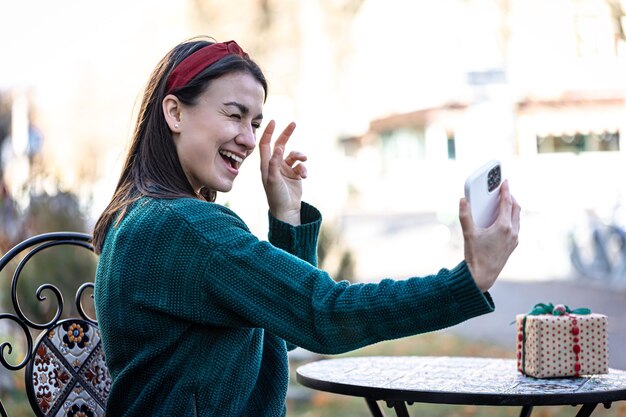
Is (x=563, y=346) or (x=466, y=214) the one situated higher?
(x=466, y=214)

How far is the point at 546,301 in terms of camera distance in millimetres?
12172

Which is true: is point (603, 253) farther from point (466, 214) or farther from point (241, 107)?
point (466, 214)

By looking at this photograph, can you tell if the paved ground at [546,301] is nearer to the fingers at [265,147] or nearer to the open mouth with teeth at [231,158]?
the fingers at [265,147]

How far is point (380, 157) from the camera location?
134 ft

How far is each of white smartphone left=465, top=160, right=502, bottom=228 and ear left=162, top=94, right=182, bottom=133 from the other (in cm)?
71

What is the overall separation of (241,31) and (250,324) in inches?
776

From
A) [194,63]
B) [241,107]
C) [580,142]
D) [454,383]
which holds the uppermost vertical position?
[194,63]

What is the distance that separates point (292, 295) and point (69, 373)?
109 cm

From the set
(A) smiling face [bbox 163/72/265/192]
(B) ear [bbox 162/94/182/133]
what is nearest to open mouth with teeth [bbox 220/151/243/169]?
(A) smiling face [bbox 163/72/265/192]

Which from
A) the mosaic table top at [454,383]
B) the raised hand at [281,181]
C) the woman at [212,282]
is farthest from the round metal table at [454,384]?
the raised hand at [281,181]

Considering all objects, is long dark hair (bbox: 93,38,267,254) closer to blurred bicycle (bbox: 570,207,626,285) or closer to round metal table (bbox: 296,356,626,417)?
round metal table (bbox: 296,356,626,417)

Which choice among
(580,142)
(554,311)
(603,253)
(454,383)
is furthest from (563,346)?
(580,142)

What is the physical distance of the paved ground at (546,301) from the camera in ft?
31.2

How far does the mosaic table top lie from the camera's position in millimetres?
2387
